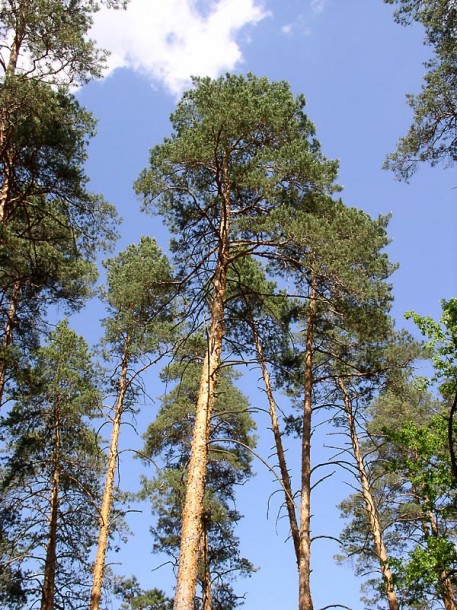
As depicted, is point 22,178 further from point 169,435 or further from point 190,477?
point 169,435

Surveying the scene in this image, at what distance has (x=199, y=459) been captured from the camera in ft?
21.8

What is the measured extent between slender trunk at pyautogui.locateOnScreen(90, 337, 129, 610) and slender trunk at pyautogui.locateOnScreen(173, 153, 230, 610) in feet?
18.4

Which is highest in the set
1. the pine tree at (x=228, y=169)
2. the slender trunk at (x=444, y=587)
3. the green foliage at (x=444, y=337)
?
the pine tree at (x=228, y=169)

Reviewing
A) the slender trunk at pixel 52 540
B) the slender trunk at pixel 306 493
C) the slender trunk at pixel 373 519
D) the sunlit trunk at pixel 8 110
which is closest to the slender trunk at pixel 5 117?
the sunlit trunk at pixel 8 110

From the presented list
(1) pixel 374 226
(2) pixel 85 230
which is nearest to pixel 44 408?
(2) pixel 85 230

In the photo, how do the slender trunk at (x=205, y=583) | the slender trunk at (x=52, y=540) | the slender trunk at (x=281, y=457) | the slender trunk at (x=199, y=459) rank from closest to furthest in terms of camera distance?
the slender trunk at (x=199, y=459) < the slender trunk at (x=281, y=457) < the slender trunk at (x=52, y=540) < the slender trunk at (x=205, y=583)

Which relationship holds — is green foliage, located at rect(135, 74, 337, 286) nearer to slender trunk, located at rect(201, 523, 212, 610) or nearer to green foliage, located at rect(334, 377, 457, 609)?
green foliage, located at rect(334, 377, 457, 609)

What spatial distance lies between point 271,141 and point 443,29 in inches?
153

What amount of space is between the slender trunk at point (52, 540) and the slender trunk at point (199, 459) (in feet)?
24.6

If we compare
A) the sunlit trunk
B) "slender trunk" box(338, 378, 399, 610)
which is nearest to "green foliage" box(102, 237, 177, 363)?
the sunlit trunk

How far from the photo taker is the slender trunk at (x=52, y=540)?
40.2 ft

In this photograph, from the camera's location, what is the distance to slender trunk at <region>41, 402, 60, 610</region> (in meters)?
12.3

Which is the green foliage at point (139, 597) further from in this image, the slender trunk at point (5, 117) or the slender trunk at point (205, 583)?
the slender trunk at point (5, 117)

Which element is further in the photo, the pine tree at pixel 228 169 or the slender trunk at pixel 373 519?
the slender trunk at pixel 373 519
